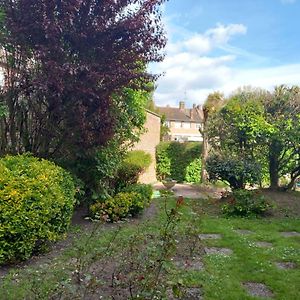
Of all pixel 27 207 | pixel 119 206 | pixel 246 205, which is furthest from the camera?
pixel 246 205

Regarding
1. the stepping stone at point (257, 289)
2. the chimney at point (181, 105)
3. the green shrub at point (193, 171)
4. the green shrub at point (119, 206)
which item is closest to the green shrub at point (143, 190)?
the green shrub at point (119, 206)

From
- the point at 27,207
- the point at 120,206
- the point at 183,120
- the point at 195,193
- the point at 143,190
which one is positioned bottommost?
the point at 195,193

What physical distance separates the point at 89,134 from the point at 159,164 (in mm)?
13824

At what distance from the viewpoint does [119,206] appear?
26.3 feet

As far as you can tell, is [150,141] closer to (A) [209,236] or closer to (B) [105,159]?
(B) [105,159]

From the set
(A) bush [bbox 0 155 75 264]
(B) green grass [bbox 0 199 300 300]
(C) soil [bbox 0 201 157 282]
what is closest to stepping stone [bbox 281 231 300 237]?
(B) green grass [bbox 0 199 300 300]

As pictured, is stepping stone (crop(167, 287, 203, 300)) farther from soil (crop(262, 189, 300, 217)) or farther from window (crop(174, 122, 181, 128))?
window (crop(174, 122, 181, 128))

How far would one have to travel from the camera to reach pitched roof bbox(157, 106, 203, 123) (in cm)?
5428

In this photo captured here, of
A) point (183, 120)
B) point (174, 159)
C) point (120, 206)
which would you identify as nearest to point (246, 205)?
point (120, 206)

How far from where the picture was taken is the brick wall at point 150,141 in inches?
701

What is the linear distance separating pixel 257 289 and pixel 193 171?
1740cm

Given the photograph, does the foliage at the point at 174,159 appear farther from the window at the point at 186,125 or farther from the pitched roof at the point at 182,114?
the window at the point at 186,125

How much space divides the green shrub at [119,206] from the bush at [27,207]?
187cm

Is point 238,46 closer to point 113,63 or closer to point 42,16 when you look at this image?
point 113,63
